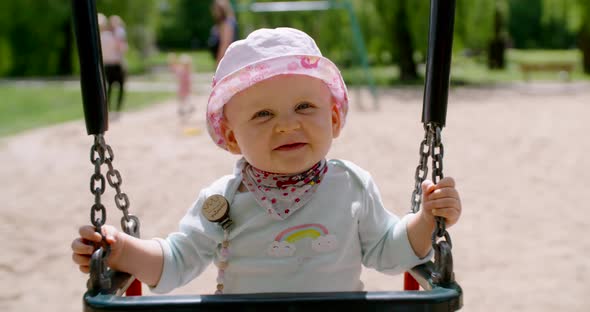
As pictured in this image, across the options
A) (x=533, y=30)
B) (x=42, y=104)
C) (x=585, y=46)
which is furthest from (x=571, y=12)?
(x=533, y=30)

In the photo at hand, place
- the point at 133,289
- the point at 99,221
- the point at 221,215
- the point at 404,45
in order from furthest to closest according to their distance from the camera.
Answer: the point at 404,45 → the point at 133,289 → the point at 221,215 → the point at 99,221

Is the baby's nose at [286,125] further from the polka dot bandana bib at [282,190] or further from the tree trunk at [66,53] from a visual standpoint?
the tree trunk at [66,53]

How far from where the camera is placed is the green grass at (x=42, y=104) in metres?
9.23

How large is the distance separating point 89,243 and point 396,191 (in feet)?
12.0

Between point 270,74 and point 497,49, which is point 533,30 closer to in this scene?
point 497,49

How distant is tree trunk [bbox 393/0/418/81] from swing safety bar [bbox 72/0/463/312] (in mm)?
12947

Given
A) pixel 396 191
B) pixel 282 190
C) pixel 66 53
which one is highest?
pixel 282 190

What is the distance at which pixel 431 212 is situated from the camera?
1.39 m

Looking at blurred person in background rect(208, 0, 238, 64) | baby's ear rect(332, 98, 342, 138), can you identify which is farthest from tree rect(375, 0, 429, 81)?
baby's ear rect(332, 98, 342, 138)

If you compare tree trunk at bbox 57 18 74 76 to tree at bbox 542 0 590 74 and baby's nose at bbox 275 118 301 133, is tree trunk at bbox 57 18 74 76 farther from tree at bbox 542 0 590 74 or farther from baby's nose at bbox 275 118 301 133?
baby's nose at bbox 275 118 301 133

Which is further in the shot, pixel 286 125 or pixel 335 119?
pixel 335 119

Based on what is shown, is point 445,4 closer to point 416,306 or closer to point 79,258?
point 416,306

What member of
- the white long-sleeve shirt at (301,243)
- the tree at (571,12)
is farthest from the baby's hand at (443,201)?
the tree at (571,12)

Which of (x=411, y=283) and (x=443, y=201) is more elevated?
(x=443, y=201)
